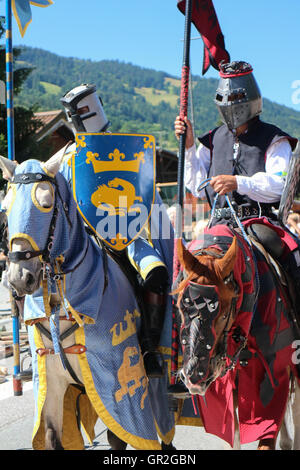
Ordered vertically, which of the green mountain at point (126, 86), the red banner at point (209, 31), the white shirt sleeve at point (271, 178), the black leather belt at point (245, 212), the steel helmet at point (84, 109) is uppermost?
the green mountain at point (126, 86)

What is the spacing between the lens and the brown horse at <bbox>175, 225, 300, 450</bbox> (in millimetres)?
2475

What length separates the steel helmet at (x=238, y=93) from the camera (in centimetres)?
339

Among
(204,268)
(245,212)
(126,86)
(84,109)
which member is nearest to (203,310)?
(204,268)

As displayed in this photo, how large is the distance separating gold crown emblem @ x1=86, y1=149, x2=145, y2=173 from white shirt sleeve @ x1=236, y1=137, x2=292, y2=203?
675 millimetres

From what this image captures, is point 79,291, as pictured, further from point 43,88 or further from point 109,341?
point 43,88

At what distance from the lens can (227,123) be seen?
11.6 feet

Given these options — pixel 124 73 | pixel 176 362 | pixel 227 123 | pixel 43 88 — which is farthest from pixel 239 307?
pixel 124 73

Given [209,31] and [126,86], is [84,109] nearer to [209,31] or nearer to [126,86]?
[209,31]

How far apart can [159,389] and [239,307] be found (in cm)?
116

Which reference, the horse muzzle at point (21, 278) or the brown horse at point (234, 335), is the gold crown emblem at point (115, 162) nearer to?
the brown horse at point (234, 335)

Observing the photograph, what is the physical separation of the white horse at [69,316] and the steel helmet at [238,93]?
1152 millimetres

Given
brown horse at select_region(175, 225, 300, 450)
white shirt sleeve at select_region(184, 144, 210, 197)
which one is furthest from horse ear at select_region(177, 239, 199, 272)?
white shirt sleeve at select_region(184, 144, 210, 197)

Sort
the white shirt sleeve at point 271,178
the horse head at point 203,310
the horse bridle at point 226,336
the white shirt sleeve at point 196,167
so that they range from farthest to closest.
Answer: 1. the white shirt sleeve at point 196,167
2. the white shirt sleeve at point 271,178
3. the horse bridle at point 226,336
4. the horse head at point 203,310

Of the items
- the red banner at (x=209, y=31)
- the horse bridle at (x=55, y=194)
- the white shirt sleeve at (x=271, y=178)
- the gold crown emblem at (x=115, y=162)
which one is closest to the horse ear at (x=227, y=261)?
the white shirt sleeve at (x=271, y=178)
